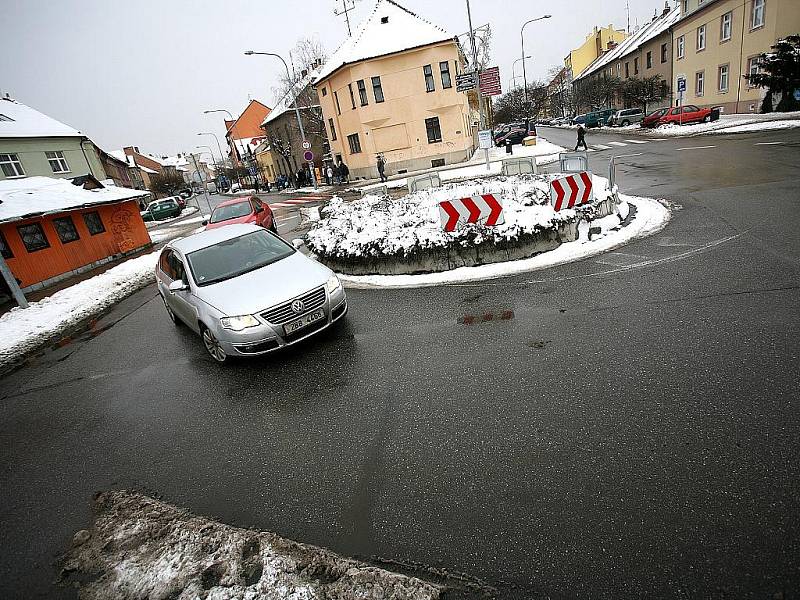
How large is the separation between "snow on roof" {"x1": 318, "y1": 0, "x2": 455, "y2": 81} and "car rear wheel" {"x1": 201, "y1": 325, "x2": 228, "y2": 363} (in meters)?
29.9

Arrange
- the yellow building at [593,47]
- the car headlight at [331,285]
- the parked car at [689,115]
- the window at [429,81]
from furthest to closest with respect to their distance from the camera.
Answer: the yellow building at [593,47]
the window at [429,81]
the parked car at [689,115]
the car headlight at [331,285]

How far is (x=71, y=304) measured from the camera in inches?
427

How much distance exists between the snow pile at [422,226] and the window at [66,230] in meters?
9.94

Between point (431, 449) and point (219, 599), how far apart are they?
71.7 inches

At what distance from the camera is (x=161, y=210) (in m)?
34.2

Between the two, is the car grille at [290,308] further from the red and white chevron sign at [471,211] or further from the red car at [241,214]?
the red car at [241,214]

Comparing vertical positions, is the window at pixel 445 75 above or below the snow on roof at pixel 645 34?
below

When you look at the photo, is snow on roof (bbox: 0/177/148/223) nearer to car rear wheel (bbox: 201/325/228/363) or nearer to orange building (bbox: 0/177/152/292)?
orange building (bbox: 0/177/152/292)

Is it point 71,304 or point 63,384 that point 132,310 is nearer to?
point 71,304

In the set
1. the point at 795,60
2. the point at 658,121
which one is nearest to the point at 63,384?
the point at 795,60

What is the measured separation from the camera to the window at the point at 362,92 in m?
30.8

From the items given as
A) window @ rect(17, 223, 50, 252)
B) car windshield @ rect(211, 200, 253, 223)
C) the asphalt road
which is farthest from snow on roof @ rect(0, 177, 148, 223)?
the asphalt road

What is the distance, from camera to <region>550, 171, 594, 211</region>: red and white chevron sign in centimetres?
865

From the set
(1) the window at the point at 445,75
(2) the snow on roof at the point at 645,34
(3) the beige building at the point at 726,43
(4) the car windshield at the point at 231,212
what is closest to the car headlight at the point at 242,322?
(4) the car windshield at the point at 231,212
